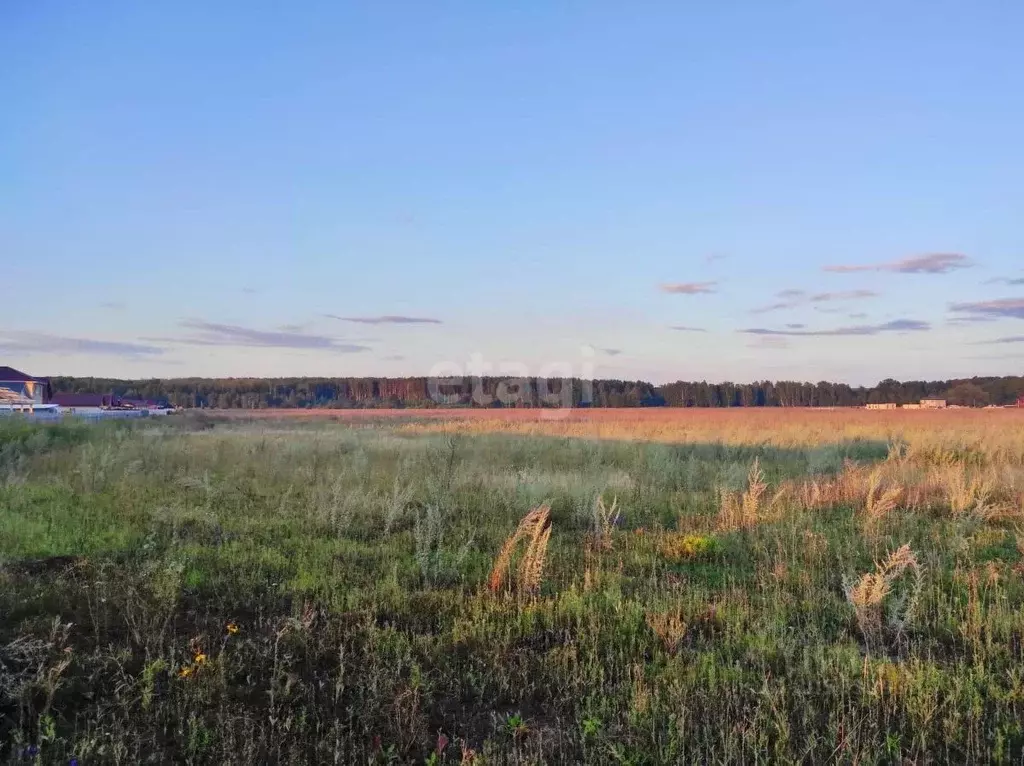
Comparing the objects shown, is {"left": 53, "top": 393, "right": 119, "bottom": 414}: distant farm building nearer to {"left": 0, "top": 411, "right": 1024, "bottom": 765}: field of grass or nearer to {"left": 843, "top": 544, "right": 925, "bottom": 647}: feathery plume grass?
{"left": 0, "top": 411, "right": 1024, "bottom": 765}: field of grass

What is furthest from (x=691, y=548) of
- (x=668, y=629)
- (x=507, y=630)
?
(x=507, y=630)

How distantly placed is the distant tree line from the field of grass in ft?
208

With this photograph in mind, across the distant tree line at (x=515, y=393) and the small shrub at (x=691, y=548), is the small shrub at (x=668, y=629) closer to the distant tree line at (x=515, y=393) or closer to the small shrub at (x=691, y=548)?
the small shrub at (x=691, y=548)

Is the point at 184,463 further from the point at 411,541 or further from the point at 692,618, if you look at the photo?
the point at 692,618

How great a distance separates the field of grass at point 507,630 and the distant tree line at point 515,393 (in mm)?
63439

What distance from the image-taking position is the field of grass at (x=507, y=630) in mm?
3424

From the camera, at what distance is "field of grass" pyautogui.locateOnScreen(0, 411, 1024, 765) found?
11.2 feet

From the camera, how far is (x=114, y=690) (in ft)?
12.5

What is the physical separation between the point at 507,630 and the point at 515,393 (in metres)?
85.3

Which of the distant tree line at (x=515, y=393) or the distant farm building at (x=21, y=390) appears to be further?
the distant tree line at (x=515, y=393)

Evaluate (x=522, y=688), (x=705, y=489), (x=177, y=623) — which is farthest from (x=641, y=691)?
(x=705, y=489)

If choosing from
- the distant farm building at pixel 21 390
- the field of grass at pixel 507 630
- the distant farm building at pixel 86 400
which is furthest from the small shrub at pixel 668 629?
the distant farm building at pixel 86 400

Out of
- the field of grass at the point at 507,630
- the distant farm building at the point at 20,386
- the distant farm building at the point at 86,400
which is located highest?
the distant farm building at the point at 20,386

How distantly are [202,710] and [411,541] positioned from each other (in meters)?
3.90
